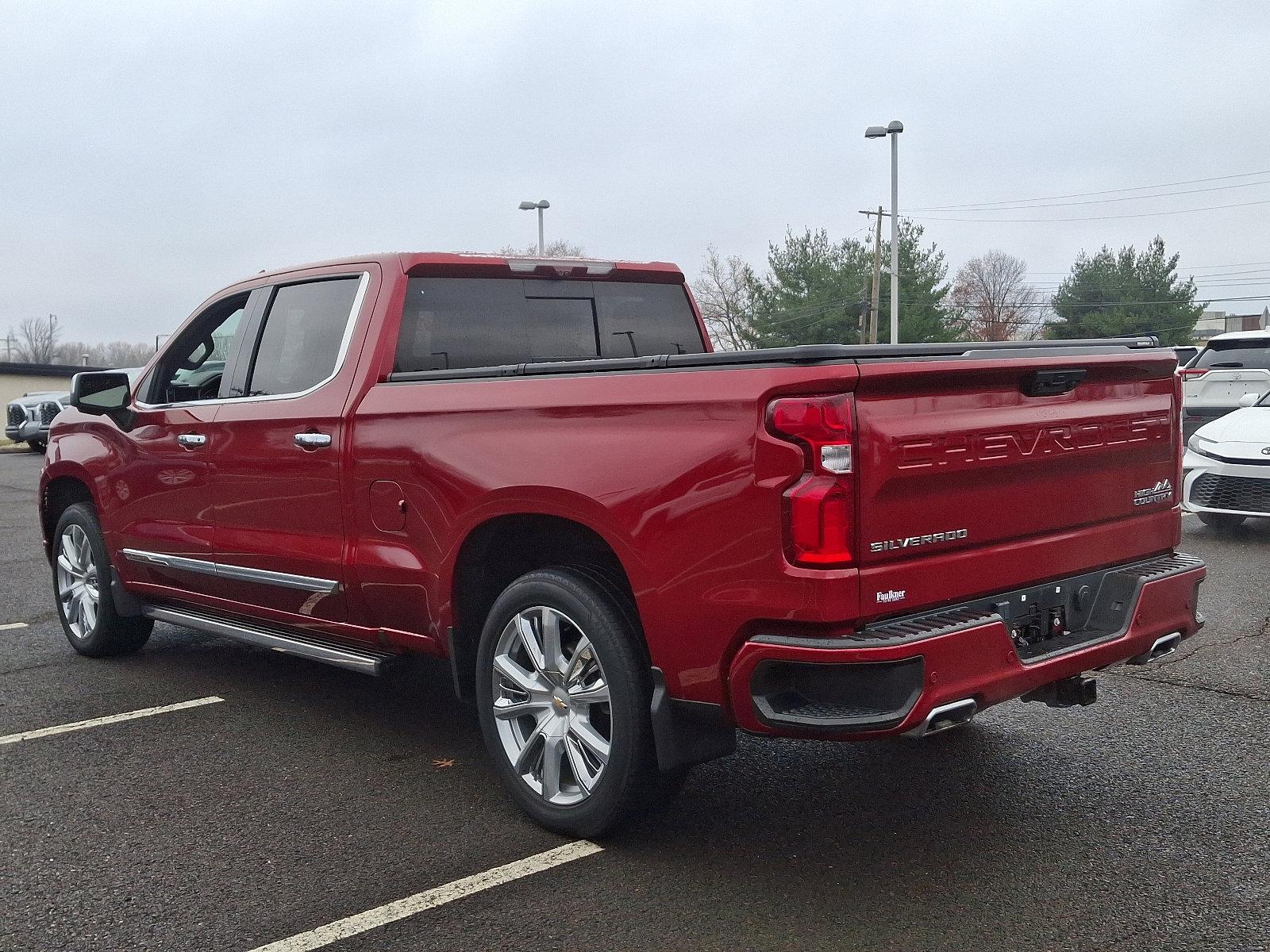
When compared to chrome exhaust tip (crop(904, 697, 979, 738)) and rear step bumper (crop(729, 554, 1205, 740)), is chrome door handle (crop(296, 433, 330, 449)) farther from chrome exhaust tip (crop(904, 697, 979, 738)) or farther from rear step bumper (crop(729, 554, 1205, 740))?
chrome exhaust tip (crop(904, 697, 979, 738))

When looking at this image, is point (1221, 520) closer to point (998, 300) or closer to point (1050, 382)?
point (1050, 382)

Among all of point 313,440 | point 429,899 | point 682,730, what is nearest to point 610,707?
point 682,730

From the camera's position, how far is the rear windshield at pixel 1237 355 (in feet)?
42.1

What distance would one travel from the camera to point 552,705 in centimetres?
397

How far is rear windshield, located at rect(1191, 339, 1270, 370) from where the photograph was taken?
12.8 meters

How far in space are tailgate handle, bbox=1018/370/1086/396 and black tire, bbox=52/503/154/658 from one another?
4.72 metres

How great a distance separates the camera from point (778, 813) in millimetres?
4148

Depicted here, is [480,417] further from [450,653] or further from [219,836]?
[219,836]

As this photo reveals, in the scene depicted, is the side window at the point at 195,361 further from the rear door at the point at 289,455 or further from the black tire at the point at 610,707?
the black tire at the point at 610,707

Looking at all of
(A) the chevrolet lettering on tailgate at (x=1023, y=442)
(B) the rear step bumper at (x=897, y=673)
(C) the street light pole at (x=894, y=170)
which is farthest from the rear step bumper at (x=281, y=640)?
(C) the street light pole at (x=894, y=170)

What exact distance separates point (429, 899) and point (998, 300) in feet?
281

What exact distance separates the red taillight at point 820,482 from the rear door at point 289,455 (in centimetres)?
210

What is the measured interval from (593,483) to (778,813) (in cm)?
134

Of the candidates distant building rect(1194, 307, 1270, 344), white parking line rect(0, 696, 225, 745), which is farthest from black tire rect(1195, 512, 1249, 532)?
distant building rect(1194, 307, 1270, 344)
